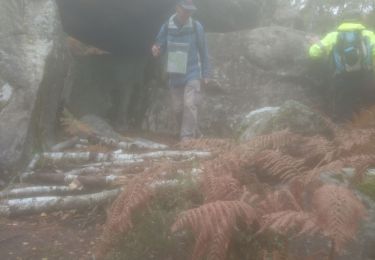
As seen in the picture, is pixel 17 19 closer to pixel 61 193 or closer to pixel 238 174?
pixel 61 193

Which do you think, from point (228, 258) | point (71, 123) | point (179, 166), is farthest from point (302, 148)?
point (71, 123)

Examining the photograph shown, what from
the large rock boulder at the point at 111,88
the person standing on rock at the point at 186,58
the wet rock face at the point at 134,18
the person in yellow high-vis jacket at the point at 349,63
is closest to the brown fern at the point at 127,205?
the person standing on rock at the point at 186,58

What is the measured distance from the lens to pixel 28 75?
657 centimetres

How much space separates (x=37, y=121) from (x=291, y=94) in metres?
5.57

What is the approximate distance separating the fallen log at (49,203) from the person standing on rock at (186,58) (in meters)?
3.30

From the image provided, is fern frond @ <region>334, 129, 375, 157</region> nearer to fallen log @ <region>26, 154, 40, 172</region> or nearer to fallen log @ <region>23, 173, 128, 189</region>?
fallen log @ <region>23, 173, 128, 189</region>

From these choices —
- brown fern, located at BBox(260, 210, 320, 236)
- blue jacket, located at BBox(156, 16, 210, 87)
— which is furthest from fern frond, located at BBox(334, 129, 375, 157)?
blue jacket, located at BBox(156, 16, 210, 87)

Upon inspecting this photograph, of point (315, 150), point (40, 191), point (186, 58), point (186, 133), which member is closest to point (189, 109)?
point (186, 133)

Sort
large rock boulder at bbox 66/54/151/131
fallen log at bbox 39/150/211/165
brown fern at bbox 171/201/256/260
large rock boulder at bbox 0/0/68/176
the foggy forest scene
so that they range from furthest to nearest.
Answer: large rock boulder at bbox 66/54/151/131 → fallen log at bbox 39/150/211/165 → large rock boulder at bbox 0/0/68/176 → the foggy forest scene → brown fern at bbox 171/201/256/260

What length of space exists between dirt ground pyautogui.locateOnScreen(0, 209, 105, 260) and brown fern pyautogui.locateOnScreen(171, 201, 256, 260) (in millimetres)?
1249

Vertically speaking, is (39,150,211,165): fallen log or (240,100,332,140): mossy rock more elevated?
(240,100,332,140): mossy rock

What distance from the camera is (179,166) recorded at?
3832 mm

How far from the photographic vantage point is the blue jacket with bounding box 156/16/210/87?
27.0 ft

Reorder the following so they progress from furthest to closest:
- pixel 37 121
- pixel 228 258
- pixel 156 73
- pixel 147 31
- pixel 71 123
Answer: pixel 147 31, pixel 156 73, pixel 71 123, pixel 37 121, pixel 228 258
